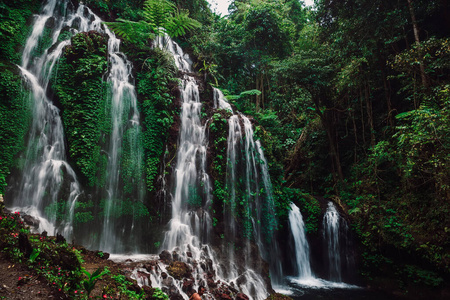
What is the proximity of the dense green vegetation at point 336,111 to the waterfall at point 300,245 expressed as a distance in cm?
46

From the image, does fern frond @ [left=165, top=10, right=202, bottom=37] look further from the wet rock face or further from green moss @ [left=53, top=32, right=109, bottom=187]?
the wet rock face

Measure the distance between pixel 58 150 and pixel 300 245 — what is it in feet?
32.5

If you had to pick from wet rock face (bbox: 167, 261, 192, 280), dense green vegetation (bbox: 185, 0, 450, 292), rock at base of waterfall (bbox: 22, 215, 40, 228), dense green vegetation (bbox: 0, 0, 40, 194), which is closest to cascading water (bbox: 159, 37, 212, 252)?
wet rock face (bbox: 167, 261, 192, 280)

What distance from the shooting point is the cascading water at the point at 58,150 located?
265 inches

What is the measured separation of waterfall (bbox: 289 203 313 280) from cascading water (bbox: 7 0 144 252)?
672 centimetres

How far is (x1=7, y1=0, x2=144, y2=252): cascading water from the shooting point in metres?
6.72

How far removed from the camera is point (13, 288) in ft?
10.1

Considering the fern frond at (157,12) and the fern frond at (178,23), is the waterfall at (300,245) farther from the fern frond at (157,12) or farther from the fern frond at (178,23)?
the fern frond at (157,12)

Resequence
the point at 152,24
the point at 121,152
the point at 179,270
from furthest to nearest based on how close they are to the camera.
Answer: the point at 152,24 → the point at 121,152 → the point at 179,270

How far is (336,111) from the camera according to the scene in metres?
14.2

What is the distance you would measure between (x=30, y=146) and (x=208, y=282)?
20.9 ft

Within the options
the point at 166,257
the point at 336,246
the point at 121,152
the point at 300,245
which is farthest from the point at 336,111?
the point at 166,257

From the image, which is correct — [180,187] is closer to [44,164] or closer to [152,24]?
[44,164]

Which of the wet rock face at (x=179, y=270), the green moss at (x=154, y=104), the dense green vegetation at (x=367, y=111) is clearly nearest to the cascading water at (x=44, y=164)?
the green moss at (x=154, y=104)
